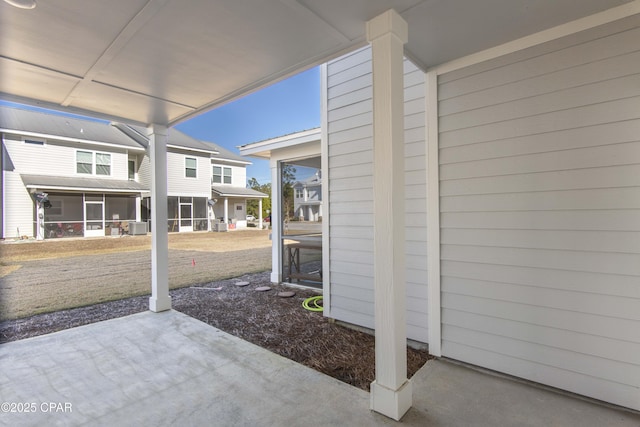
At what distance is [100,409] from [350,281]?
2.37 m

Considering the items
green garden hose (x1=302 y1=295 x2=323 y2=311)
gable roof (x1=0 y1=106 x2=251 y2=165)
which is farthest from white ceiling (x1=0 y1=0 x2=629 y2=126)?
gable roof (x1=0 y1=106 x2=251 y2=165)

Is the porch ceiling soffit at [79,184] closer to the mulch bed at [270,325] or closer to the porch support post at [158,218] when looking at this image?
the mulch bed at [270,325]

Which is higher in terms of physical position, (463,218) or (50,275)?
(463,218)

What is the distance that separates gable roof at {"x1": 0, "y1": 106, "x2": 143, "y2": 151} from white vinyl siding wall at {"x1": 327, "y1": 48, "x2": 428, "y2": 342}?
13.5 meters

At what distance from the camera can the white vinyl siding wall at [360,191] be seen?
9.26 ft

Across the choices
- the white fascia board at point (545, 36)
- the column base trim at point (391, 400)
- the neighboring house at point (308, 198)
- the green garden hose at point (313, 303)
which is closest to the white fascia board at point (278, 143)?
the neighboring house at point (308, 198)

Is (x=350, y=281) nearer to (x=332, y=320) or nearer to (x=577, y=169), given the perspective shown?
(x=332, y=320)

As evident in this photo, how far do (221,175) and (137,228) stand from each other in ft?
19.4

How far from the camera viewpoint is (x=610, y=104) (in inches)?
75.4

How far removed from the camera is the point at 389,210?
1804 millimetres

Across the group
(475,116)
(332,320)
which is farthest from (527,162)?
(332,320)

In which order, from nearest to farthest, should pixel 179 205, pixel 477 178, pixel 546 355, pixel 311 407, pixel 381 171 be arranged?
pixel 381 171 → pixel 311 407 → pixel 546 355 → pixel 477 178 → pixel 179 205

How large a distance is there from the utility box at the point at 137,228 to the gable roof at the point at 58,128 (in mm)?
3585

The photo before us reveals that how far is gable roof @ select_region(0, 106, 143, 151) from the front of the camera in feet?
37.2
